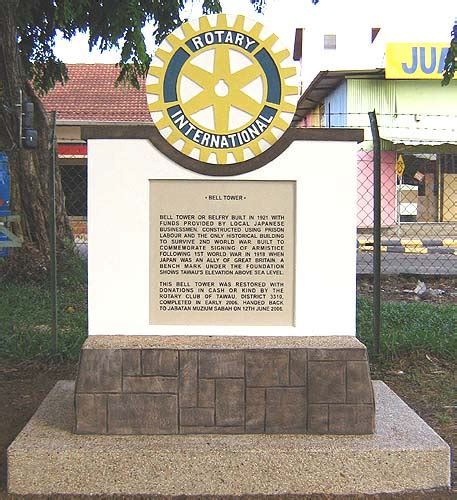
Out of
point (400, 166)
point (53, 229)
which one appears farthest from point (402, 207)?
point (53, 229)

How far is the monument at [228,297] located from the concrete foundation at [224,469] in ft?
0.03

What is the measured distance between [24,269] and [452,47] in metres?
6.25

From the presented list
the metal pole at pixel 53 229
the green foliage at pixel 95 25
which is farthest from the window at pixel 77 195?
the metal pole at pixel 53 229

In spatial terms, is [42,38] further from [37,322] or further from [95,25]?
[37,322]

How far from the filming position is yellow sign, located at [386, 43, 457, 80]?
2203 centimetres

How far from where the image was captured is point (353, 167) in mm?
3998

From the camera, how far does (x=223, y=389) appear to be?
3877 mm

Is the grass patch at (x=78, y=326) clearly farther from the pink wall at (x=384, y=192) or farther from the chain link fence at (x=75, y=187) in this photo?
the pink wall at (x=384, y=192)

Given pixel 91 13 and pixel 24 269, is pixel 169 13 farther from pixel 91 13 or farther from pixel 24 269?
pixel 24 269

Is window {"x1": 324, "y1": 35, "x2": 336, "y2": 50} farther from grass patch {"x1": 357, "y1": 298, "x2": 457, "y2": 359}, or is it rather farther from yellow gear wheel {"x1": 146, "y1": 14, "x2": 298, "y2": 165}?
yellow gear wheel {"x1": 146, "y1": 14, "x2": 298, "y2": 165}

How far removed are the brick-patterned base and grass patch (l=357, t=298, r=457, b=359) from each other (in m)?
2.51

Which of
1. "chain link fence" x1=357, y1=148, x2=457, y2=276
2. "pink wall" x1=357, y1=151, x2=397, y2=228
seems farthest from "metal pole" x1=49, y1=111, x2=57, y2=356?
"pink wall" x1=357, y1=151, x2=397, y2=228

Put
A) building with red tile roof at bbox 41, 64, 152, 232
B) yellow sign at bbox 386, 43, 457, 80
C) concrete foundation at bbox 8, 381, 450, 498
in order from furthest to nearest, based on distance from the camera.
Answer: yellow sign at bbox 386, 43, 457, 80
building with red tile roof at bbox 41, 64, 152, 232
concrete foundation at bbox 8, 381, 450, 498

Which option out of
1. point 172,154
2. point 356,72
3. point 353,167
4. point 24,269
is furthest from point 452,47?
point 356,72
